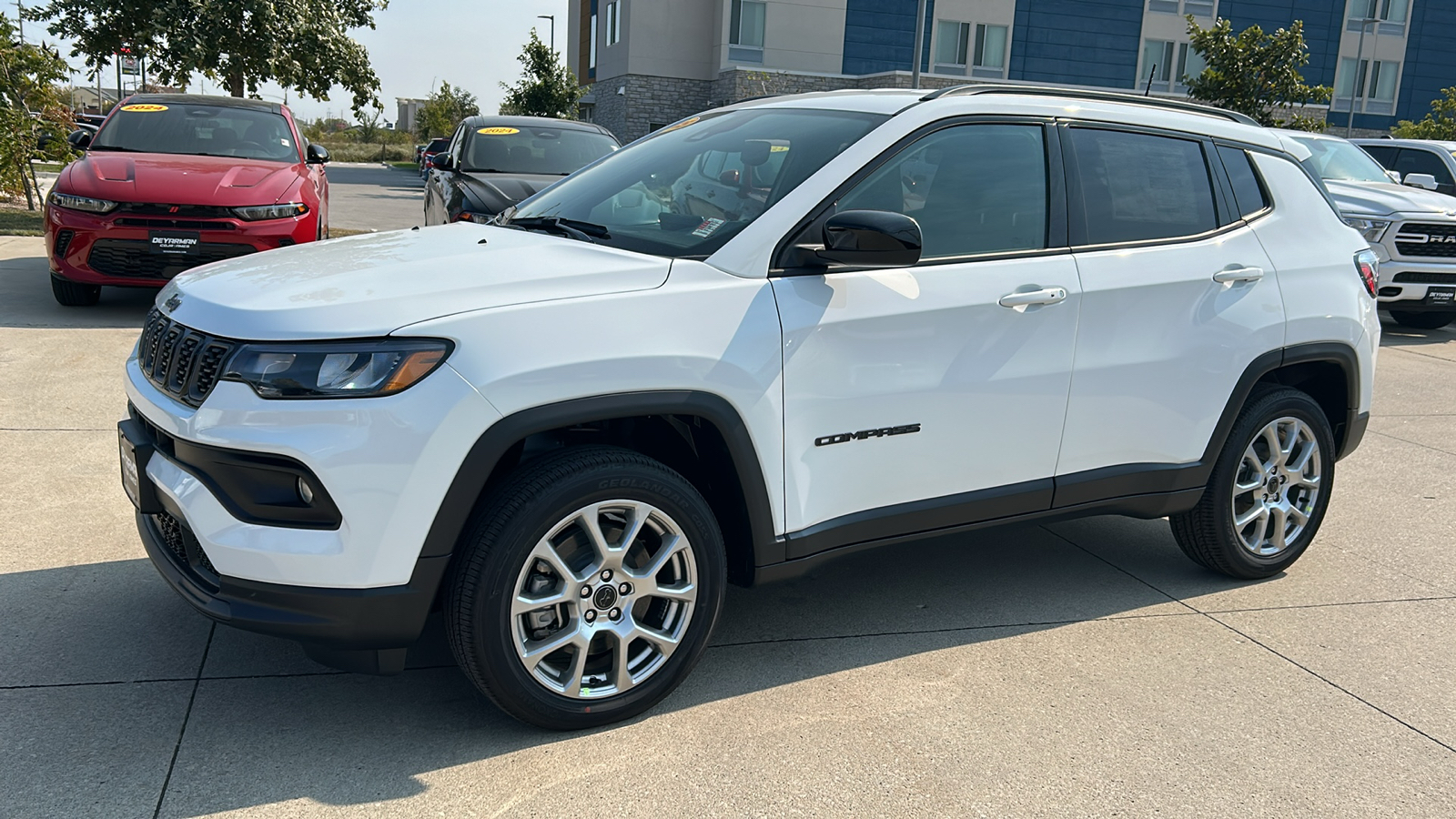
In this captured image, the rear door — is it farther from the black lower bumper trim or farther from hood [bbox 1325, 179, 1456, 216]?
hood [bbox 1325, 179, 1456, 216]

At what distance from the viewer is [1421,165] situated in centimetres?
1556

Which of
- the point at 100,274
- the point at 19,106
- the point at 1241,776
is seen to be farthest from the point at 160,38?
the point at 1241,776

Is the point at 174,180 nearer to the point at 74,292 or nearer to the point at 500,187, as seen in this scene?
the point at 74,292

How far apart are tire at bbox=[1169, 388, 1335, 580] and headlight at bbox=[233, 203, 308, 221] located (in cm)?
682

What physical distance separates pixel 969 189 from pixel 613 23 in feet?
141

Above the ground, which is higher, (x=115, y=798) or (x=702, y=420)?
(x=702, y=420)

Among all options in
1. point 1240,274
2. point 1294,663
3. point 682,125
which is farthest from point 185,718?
point 1240,274

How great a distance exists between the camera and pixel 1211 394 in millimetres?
4316

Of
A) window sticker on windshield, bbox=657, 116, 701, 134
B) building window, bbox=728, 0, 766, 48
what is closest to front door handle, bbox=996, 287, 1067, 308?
window sticker on windshield, bbox=657, 116, 701, 134

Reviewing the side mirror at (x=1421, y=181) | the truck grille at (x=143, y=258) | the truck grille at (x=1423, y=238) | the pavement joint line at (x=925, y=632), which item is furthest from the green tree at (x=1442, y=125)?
the pavement joint line at (x=925, y=632)

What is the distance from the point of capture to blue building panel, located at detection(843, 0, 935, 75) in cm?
4184

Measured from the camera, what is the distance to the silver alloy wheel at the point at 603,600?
3135 mm

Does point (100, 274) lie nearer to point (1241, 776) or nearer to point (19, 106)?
point (19, 106)

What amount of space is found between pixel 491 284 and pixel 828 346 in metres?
0.98
